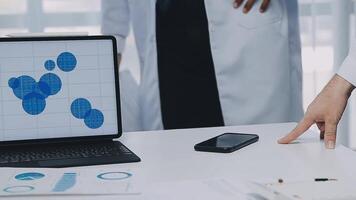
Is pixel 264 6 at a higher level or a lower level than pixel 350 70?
higher

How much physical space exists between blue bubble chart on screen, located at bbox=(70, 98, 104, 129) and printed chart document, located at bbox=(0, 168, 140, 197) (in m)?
0.22

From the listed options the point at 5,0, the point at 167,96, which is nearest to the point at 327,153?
the point at 167,96

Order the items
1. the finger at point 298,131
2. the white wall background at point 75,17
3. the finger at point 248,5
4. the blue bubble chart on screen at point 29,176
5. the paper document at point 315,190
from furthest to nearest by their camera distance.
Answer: the white wall background at point 75,17 < the finger at point 248,5 < the finger at point 298,131 < the blue bubble chart on screen at point 29,176 < the paper document at point 315,190

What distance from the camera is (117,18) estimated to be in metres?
1.82

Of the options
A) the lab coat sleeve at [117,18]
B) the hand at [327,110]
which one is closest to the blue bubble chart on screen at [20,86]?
the hand at [327,110]

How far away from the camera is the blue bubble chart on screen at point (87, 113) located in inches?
44.1

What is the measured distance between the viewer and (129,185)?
81cm

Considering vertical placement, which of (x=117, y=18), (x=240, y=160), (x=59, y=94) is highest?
(x=117, y=18)

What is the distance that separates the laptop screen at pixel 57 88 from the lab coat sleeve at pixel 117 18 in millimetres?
680

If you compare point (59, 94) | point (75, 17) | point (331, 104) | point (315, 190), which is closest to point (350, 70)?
point (331, 104)

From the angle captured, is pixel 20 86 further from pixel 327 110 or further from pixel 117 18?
pixel 117 18

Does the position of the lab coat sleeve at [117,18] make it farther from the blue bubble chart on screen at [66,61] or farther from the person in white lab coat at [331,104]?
the person in white lab coat at [331,104]

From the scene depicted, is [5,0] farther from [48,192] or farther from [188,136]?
[48,192]

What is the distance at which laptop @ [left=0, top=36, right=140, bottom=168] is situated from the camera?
3.61ft
